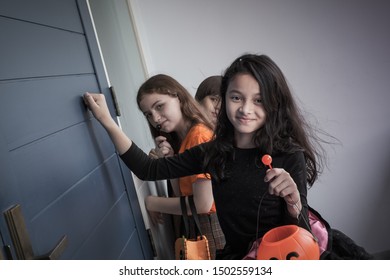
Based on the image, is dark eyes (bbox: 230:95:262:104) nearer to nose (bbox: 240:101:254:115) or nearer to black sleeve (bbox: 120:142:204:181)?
nose (bbox: 240:101:254:115)

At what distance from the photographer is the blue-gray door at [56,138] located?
1.98ft

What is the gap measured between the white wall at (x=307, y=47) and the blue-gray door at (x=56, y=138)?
905mm

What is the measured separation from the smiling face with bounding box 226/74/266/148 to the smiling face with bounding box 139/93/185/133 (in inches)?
15.9

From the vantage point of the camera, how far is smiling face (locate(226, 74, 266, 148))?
2.52 feet

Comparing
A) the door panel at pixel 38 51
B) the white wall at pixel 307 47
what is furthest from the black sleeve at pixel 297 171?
the white wall at pixel 307 47

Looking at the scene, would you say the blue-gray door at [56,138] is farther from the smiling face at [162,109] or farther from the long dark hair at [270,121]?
the long dark hair at [270,121]

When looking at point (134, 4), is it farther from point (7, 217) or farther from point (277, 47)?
point (7, 217)

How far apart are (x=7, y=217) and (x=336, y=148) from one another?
6.43 ft

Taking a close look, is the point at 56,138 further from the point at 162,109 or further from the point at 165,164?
the point at 162,109

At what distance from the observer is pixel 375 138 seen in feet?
6.61

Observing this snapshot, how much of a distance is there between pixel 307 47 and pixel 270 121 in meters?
1.28

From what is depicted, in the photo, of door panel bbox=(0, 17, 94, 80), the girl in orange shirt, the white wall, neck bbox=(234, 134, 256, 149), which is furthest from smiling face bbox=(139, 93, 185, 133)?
the white wall

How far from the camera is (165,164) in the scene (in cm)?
98
